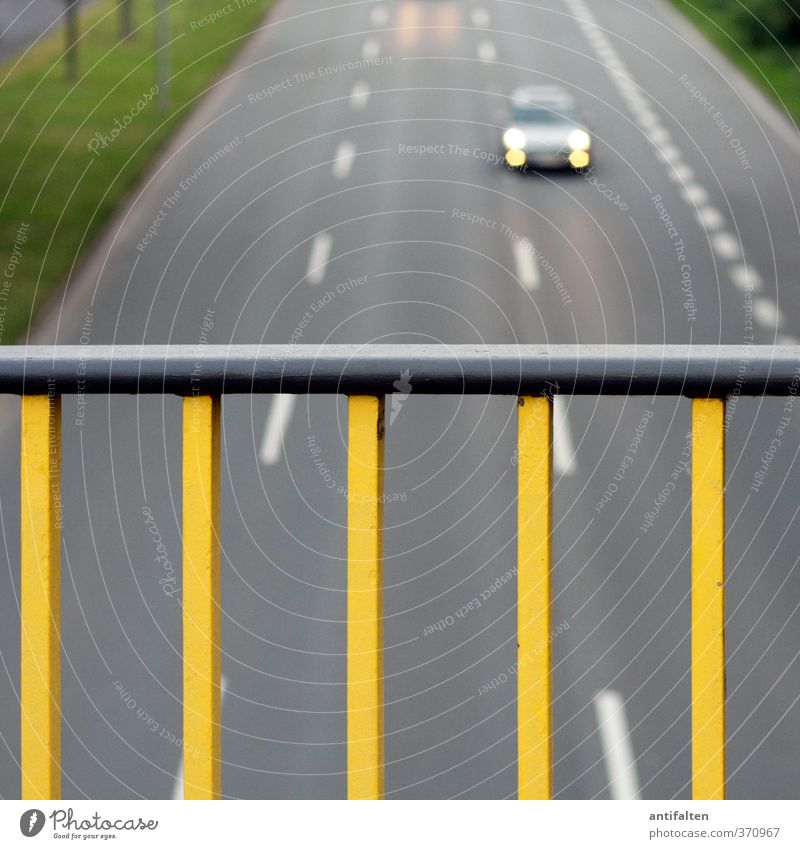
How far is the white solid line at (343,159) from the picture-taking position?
21.4 meters

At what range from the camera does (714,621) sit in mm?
1974

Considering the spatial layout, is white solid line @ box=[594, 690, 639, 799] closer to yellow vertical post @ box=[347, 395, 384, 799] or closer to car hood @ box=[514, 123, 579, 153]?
yellow vertical post @ box=[347, 395, 384, 799]

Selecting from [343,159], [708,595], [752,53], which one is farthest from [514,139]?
[708,595]

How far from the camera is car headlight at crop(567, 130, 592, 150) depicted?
2380 centimetres

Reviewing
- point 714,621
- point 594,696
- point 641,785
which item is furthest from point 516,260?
point 714,621

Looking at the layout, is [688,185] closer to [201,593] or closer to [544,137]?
[544,137]

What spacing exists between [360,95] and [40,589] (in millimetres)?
23847

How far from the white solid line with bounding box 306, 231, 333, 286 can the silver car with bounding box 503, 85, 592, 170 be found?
5061 mm

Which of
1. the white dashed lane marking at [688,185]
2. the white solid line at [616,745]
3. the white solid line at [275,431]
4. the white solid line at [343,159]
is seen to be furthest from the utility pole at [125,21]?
the white solid line at [616,745]

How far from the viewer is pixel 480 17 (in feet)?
106

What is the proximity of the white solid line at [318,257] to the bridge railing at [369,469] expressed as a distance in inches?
606

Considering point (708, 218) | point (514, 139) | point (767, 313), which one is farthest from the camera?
point (514, 139)

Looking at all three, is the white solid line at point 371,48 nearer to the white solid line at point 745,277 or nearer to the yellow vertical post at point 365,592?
the white solid line at point 745,277
